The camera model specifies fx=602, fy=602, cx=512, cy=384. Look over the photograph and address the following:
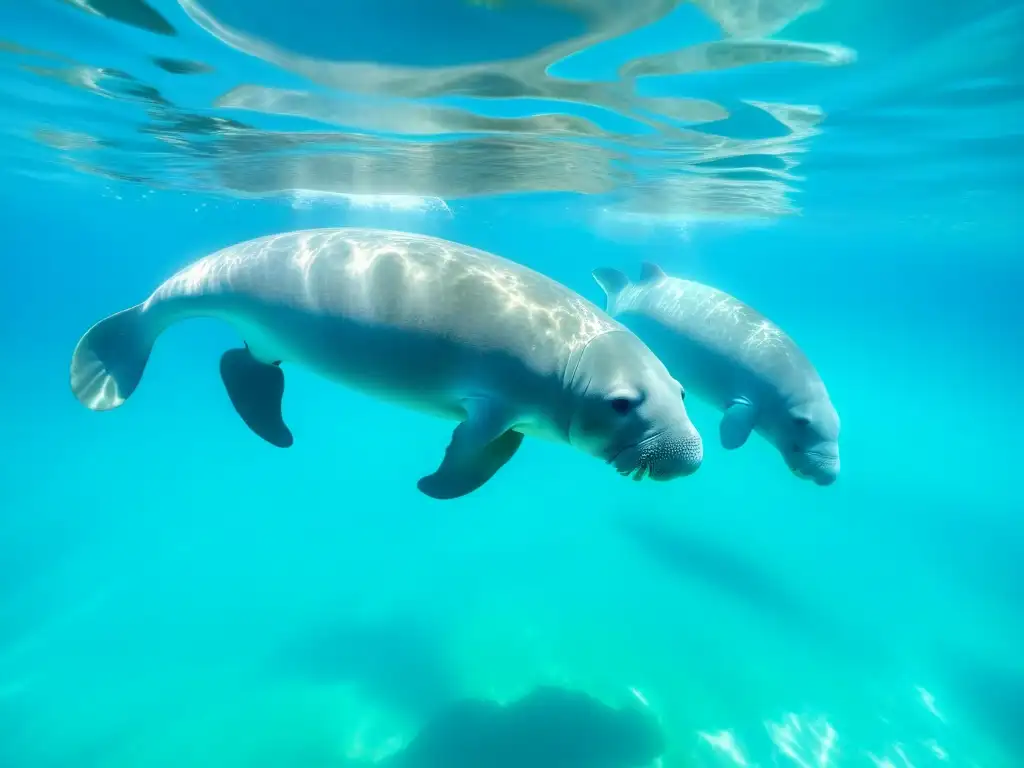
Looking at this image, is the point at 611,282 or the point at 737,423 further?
the point at 611,282

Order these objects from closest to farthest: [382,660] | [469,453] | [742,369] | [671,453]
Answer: [671,453] < [469,453] < [742,369] < [382,660]

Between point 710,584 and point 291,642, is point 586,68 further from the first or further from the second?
point 291,642

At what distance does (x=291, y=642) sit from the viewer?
7176 millimetres

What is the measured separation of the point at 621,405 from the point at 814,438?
353cm

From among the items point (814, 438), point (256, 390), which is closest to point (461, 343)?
point (256, 390)

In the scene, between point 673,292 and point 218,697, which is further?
point 673,292

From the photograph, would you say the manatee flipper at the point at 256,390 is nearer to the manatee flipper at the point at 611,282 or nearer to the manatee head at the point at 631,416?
the manatee head at the point at 631,416

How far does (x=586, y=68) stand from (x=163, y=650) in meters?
10.2

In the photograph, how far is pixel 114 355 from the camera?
5113mm

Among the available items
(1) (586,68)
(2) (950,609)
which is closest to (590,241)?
(1) (586,68)

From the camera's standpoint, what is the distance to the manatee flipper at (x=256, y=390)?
5.01 meters

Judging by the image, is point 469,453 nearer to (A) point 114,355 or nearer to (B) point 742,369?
(A) point 114,355

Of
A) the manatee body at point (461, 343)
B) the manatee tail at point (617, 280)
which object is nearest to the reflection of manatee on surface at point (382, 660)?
the manatee body at point (461, 343)

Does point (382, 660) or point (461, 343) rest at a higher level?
point (461, 343)
